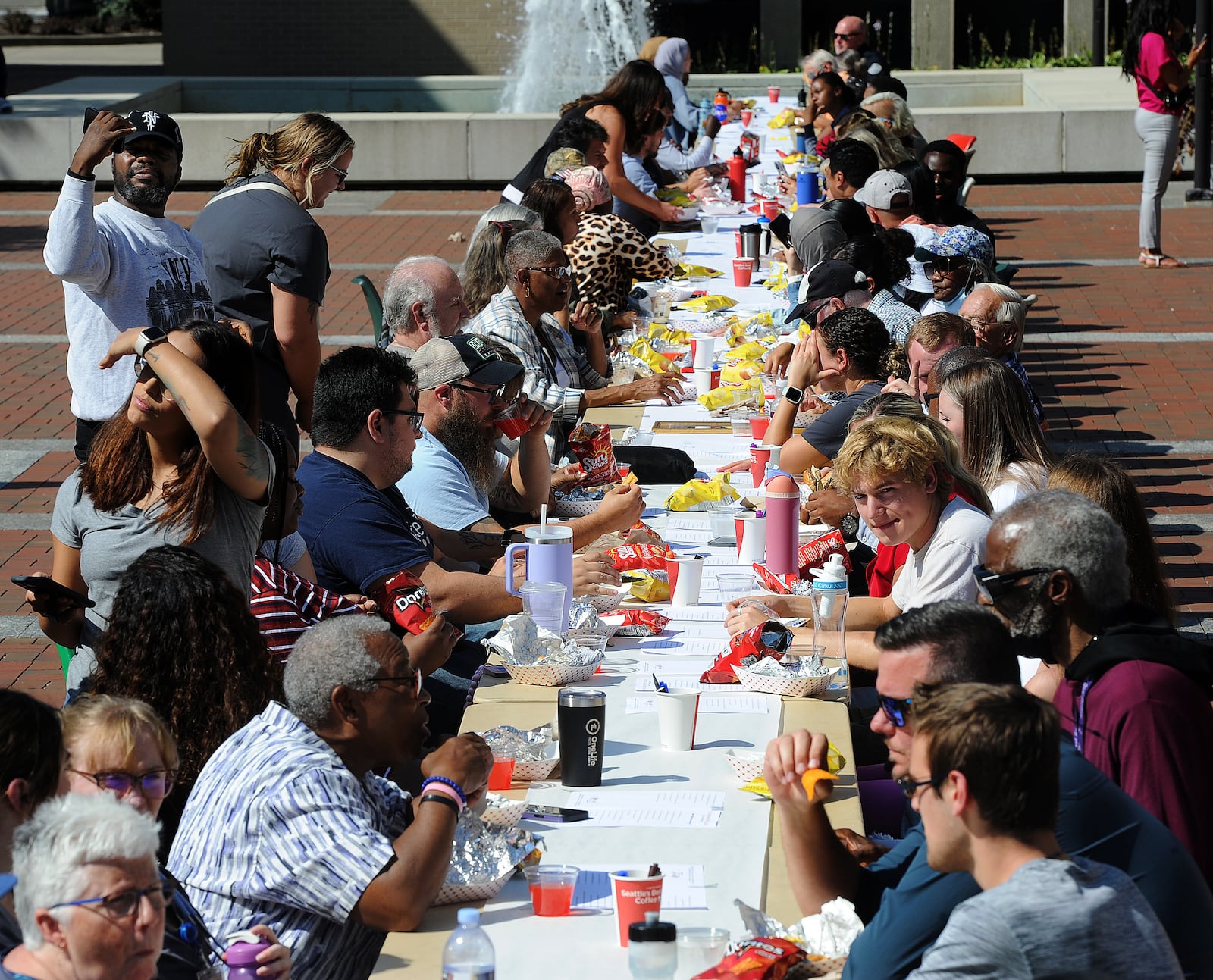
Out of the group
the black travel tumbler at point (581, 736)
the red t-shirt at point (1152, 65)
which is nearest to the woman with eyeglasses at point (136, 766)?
the black travel tumbler at point (581, 736)

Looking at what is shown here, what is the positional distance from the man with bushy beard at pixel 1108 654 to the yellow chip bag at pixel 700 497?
232 cm

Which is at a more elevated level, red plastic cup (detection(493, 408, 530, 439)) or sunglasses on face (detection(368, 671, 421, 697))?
red plastic cup (detection(493, 408, 530, 439))

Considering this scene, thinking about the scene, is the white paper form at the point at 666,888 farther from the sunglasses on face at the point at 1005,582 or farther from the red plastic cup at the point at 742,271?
A: the red plastic cup at the point at 742,271

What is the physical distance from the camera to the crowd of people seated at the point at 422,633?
8.11 ft

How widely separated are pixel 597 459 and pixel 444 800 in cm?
320

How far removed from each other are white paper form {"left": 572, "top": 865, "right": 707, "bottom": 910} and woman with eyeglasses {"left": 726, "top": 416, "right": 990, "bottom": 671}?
4.51 feet

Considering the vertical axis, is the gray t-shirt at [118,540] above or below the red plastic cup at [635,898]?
above

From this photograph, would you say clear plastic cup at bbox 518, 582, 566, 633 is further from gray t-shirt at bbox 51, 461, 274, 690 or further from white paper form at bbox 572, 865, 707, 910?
white paper form at bbox 572, 865, 707, 910

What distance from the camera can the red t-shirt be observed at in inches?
517

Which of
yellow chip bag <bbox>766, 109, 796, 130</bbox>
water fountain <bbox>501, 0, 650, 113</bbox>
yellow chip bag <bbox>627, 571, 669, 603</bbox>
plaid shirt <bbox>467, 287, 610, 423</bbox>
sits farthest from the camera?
water fountain <bbox>501, 0, 650, 113</bbox>

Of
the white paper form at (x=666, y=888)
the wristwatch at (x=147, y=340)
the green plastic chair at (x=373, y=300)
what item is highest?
the wristwatch at (x=147, y=340)

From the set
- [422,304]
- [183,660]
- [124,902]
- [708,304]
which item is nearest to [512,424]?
[422,304]

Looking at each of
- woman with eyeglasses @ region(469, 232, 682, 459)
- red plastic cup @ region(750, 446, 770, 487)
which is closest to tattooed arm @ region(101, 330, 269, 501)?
red plastic cup @ region(750, 446, 770, 487)

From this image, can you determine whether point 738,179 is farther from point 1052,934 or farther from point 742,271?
point 1052,934
